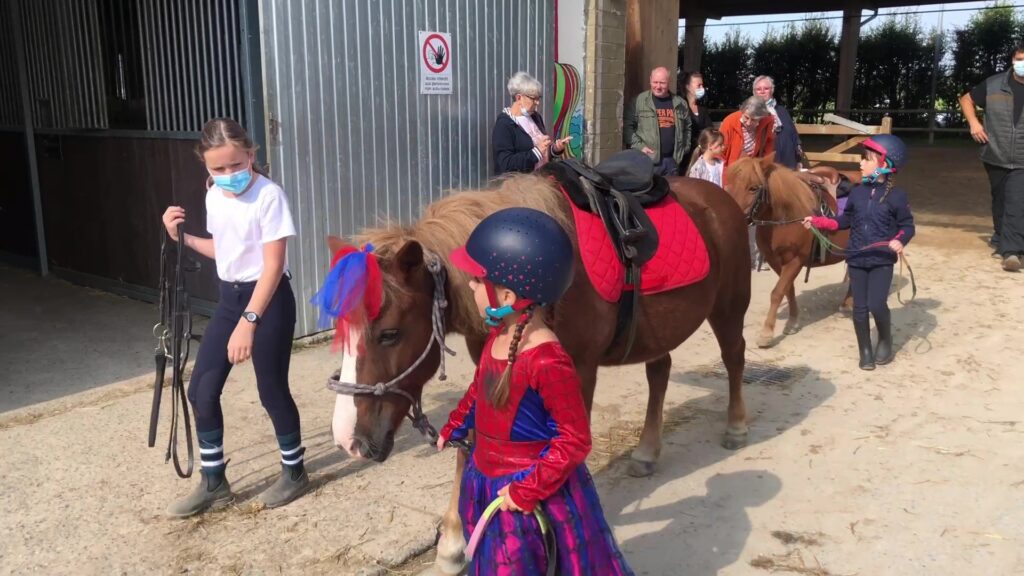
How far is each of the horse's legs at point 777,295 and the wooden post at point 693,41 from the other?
1401cm

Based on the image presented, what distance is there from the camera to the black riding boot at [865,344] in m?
5.44

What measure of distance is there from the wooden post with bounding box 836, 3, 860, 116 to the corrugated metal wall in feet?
52.1

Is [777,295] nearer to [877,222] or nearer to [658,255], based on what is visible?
[877,222]

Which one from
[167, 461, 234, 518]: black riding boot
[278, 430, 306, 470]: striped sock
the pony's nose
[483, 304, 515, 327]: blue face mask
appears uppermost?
[483, 304, 515, 327]: blue face mask

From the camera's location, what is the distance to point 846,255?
554cm

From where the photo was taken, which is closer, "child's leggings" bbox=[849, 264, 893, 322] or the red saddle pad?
the red saddle pad

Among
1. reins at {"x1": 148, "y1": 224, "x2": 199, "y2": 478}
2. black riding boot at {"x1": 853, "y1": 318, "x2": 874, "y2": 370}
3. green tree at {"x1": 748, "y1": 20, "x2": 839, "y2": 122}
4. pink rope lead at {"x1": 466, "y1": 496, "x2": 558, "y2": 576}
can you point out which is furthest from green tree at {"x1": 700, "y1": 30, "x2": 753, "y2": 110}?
pink rope lead at {"x1": 466, "y1": 496, "x2": 558, "y2": 576}

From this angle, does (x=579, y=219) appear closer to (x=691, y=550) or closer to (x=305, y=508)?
(x=691, y=550)

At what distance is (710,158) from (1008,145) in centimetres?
366

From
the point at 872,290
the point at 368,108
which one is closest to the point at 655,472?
the point at 872,290

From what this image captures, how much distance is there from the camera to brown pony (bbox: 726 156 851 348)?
605cm

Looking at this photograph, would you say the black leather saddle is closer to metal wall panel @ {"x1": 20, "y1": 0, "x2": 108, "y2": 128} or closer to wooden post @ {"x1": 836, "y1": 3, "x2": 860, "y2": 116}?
metal wall panel @ {"x1": 20, "y1": 0, "x2": 108, "y2": 128}

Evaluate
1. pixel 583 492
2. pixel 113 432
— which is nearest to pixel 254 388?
pixel 113 432

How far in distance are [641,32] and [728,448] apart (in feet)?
19.5
